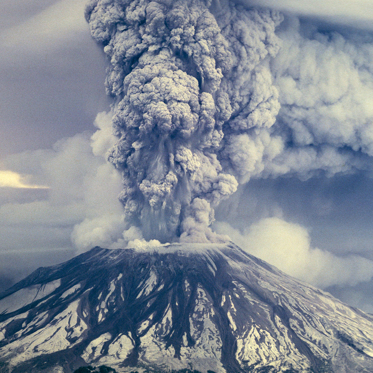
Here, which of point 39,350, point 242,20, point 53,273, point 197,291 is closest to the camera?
point 39,350

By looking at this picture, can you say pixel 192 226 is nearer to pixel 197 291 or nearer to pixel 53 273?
pixel 197 291

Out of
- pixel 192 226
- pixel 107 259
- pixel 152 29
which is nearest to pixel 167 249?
pixel 192 226

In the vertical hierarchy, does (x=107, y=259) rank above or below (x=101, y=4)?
below

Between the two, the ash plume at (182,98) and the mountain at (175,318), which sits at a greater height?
the ash plume at (182,98)

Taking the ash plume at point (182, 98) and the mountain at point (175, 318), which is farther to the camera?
the ash plume at point (182, 98)

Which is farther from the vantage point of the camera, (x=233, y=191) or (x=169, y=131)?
(x=233, y=191)
